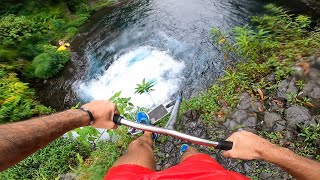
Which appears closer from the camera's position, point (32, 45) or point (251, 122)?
point (251, 122)

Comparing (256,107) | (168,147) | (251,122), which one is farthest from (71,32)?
(251,122)

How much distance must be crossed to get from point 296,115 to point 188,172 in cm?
283

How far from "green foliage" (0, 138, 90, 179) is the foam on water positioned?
2.24 metres

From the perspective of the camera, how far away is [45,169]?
→ 5184 mm

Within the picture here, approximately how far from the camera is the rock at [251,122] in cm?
431

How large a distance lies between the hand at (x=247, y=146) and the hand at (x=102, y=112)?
41.7 inches

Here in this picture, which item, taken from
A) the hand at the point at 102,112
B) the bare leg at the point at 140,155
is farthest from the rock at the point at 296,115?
the hand at the point at 102,112

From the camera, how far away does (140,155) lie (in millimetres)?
2828

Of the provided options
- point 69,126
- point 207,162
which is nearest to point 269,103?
point 207,162

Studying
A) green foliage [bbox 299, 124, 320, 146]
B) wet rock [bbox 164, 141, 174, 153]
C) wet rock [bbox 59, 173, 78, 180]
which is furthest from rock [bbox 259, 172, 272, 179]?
wet rock [bbox 59, 173, 78, 180]

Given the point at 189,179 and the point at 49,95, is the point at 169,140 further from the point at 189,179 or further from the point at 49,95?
the point at 49,95

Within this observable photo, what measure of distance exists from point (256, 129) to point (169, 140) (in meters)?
1.35

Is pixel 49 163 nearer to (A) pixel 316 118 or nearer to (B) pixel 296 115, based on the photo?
(B) pixel 296 115

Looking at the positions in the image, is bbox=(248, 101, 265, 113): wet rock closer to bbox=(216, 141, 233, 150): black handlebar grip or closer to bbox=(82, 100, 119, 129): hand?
bbox=(216, 141, 233, 150): black handlebar grip
